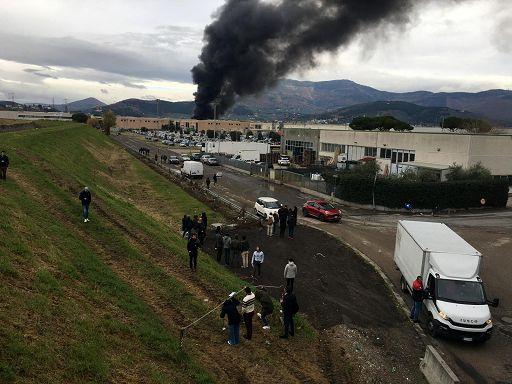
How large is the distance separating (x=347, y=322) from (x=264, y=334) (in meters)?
3.49

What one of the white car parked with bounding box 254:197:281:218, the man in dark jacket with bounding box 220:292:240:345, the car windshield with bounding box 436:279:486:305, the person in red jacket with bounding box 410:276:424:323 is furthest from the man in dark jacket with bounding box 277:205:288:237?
the man in dark jacket with bounding box 220:292:240:345

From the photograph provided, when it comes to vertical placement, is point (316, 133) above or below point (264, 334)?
above

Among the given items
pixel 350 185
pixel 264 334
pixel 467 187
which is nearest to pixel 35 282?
pixel 264 334

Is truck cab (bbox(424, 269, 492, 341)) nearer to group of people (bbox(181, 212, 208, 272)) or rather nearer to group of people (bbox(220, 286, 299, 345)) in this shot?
group of people (bbox(220, 286, 299, 345))

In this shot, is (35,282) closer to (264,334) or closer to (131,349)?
(131,349)

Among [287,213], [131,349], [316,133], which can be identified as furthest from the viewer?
[316,133]

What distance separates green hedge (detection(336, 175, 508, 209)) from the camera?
3525 cm

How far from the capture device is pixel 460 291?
14.1 m

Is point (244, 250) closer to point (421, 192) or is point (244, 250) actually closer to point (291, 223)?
point (291, 223)

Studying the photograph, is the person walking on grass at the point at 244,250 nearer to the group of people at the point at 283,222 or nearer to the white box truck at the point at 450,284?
the group of people at the point at 283,222

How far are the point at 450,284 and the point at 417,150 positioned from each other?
119ft

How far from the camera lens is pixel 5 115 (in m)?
142

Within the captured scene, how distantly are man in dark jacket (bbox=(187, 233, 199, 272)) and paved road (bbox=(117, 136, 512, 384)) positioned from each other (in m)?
8.49

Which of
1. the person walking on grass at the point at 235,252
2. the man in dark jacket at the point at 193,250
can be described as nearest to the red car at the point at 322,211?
the person walking on grass at the point at 235,252
